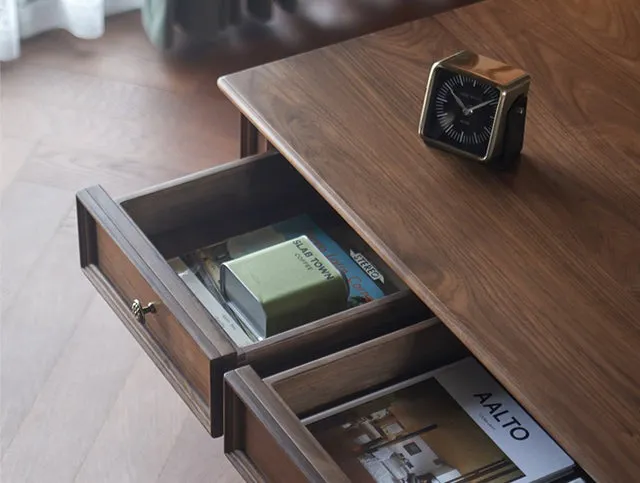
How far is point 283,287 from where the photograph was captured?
47.1 inches

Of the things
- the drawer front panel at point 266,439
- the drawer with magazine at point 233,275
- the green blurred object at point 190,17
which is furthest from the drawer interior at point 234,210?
the green blurred object at point 190,17

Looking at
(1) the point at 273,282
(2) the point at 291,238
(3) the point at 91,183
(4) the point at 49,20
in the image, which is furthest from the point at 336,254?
(4) the point at 49,20

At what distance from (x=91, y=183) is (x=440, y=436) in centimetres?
87

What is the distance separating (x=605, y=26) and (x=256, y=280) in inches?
21.6

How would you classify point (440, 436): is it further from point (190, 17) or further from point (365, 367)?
point (190, 17)

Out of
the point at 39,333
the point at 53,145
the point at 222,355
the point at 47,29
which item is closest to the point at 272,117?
the point at 222,355

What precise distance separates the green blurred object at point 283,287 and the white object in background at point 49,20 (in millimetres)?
952

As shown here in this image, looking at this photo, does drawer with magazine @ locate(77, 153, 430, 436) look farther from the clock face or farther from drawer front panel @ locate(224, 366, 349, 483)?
the clock face

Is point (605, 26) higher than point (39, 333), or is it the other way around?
point (39, 333)

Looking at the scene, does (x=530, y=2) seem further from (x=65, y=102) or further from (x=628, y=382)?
(x=65, y=102)

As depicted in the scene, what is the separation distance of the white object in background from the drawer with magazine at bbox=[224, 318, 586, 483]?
Result: 1.11m

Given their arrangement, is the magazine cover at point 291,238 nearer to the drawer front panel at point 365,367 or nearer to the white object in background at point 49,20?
the drawer front panel at point 365,367

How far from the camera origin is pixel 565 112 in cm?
130

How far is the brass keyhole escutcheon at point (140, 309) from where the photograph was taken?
119 cm
